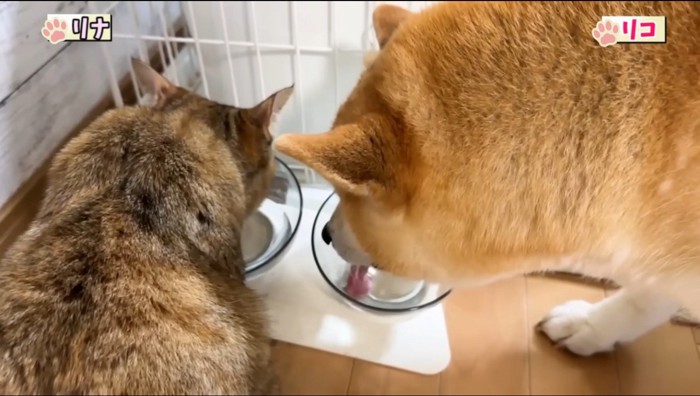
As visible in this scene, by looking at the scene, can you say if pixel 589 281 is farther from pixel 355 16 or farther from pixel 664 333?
pixel 355 16

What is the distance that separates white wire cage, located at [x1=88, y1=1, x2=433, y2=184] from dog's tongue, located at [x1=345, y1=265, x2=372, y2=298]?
0.23m

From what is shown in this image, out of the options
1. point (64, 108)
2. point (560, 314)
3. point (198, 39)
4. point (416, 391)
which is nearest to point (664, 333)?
point (560, 314)

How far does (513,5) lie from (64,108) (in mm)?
871

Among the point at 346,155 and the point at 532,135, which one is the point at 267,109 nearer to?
the point at 346,155

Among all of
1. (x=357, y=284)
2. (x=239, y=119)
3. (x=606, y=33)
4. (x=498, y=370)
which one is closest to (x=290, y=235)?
(x=357, y=284)

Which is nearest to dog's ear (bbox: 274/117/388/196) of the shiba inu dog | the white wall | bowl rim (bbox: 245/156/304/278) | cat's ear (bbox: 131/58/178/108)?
the shiba inu dog

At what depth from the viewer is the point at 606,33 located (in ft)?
2.26

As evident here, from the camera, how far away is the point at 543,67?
692 millimetres

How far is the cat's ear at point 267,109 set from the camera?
38.4 inches

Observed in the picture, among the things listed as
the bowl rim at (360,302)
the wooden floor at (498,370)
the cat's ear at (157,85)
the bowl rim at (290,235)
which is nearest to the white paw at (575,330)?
the wooden floor at (498,370)

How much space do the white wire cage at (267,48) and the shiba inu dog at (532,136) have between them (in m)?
0.48

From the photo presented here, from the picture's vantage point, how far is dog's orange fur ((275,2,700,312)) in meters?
0.69

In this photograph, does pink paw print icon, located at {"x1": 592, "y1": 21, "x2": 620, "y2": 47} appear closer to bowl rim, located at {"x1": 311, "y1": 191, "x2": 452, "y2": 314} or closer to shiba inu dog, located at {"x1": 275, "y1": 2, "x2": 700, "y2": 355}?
shiba inu dog, located at {"x1": 275, "y1": 2, "x2": 700, "y2": 355}

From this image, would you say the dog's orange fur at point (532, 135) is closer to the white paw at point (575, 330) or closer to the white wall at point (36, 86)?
the white paw at point (575, 330)
